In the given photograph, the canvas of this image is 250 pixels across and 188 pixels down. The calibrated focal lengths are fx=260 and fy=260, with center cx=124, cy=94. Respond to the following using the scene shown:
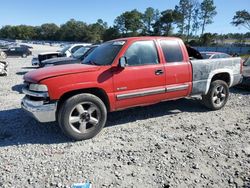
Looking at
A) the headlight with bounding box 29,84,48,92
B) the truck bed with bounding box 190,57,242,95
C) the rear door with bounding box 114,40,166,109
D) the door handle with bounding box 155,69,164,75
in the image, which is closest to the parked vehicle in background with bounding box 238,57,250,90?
the truck bed with bounding box 190,57,242,95

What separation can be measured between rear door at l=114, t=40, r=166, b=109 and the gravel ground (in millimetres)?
638

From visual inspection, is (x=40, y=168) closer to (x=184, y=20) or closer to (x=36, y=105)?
(x=36, y=105)

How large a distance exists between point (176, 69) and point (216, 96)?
1720 mm

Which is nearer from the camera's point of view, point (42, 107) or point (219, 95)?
point (42, 107)

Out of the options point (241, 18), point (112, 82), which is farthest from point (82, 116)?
point (241, 18)

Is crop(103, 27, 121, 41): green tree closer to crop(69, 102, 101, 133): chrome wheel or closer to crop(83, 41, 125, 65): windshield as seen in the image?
crop(83, 41, 125, 65): windshield

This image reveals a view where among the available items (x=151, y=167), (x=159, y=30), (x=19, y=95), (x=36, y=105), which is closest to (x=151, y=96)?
(x=151, y=167)

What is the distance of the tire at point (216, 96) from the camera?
6631mm

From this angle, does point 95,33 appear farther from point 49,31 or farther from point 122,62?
point 122,62

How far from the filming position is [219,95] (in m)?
6.88

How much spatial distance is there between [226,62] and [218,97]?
37.0 inches

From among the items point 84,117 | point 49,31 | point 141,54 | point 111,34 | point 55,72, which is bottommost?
point 84,117

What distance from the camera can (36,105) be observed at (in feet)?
15.3

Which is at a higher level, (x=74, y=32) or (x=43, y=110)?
(x=74, y=32)
